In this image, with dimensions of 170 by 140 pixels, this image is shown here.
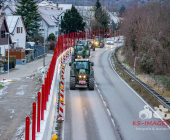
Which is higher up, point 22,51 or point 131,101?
point 22,51

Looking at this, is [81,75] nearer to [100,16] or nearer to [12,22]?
[12,22]

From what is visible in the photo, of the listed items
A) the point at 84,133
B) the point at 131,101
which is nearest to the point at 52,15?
the point at 131,101

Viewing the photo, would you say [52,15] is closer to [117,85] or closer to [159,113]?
[117,85]

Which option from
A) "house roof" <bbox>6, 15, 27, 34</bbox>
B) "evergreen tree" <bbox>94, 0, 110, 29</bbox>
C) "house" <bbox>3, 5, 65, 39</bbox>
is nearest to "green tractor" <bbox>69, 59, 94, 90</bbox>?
"house roof" <bbox>6, 15, 27, 34</bbox>

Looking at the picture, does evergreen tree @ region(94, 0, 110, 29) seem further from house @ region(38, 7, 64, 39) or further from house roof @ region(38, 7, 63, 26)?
house roof @ region(38, 7, 63, 26)

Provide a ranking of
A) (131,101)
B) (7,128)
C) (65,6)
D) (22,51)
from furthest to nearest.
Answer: (65,6) < (22,51) < (131,101) < (7,128)

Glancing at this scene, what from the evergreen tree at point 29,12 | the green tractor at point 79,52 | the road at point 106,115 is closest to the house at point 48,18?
the evergreen tree at point 29,12

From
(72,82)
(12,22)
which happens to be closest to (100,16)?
(12,22)

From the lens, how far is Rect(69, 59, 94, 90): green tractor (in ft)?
72.0

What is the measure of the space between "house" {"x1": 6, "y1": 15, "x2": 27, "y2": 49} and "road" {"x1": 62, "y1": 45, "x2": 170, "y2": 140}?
3250cm

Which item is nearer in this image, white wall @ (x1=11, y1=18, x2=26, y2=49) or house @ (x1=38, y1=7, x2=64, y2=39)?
white wall @ (x1=11, y1=18, x2=26, y2=49)

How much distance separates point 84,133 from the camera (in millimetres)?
13273

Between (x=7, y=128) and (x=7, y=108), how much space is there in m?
3.99

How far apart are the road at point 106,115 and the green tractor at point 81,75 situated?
55 centimetres
